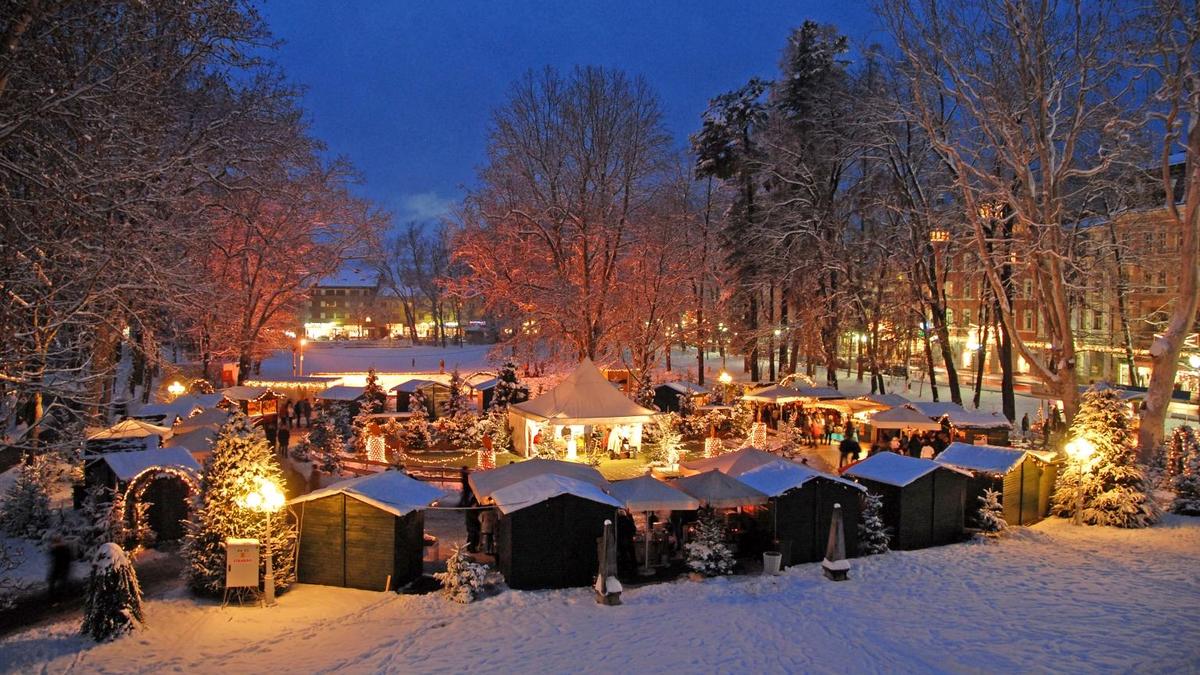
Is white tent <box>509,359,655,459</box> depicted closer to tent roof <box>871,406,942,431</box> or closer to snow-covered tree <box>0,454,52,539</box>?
tent roof <box>871,406,942,431</box>

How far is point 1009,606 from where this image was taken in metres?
10.6

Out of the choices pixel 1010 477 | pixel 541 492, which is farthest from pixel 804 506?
pixel 1010 477

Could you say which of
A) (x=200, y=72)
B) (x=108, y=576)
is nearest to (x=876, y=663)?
(x=108, y=576)

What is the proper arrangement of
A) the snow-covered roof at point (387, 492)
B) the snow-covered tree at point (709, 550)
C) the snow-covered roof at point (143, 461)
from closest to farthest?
the snow-covered roof at point (387, 492)
the snow-covered tree at point (709, 550)
the snow-covered roof at point (143, 461)

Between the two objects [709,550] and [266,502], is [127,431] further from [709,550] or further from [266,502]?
[709,550]

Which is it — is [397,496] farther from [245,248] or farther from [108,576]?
[245,248]

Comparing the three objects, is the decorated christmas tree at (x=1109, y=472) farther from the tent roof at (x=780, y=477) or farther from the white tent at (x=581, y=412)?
the white tent at (x=581, y=412)

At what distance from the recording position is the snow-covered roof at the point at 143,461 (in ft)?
44.3

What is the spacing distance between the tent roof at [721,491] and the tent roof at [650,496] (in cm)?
21

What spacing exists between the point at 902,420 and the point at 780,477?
10105 millimetres

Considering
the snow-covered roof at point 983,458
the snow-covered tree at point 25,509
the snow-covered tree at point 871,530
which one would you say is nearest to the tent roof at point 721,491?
the snow-covered tree at point 871,530

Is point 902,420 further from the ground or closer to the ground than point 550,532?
further from the ground

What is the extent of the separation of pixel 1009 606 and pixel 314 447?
62.7 ft

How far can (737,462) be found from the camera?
559 inches
